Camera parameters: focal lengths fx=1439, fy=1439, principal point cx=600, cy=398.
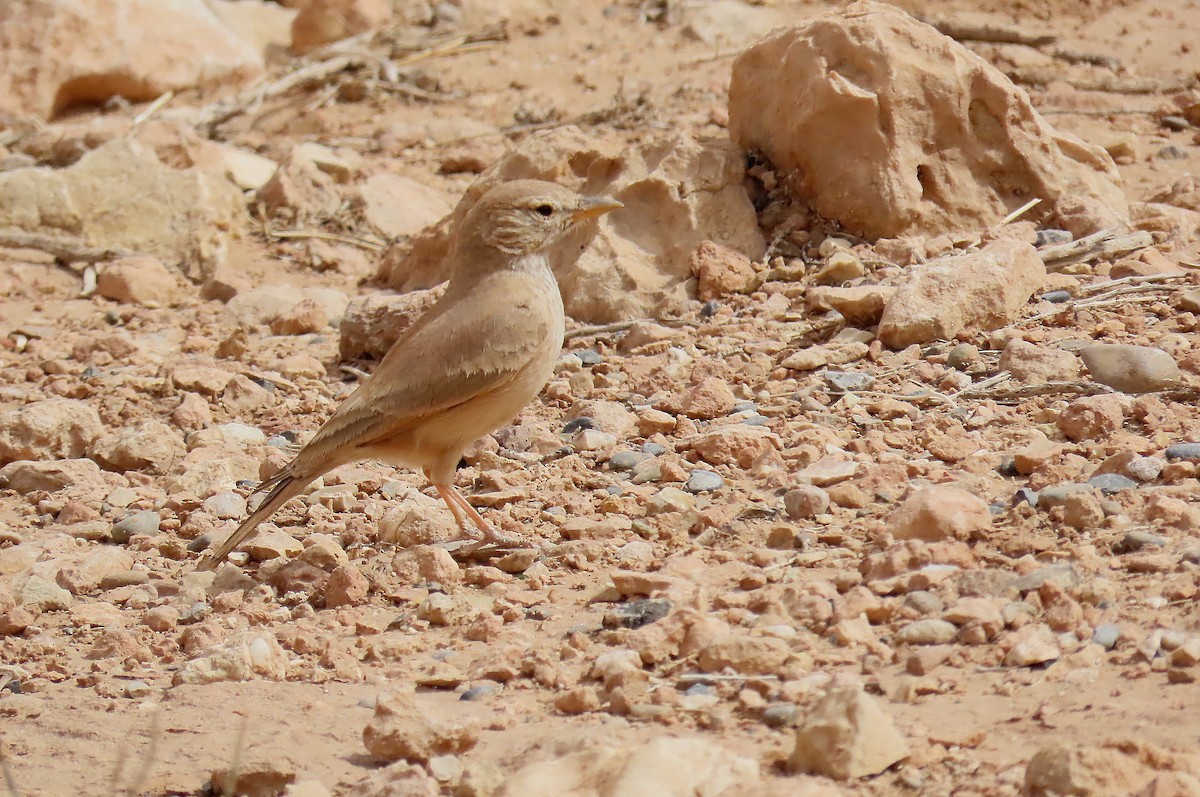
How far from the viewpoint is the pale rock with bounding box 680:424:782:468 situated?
202 inches

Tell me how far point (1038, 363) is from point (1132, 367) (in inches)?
13.4

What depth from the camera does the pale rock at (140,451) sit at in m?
5.97

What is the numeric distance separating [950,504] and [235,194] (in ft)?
19.6

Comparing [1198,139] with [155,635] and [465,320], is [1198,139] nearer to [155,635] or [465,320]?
[465,320]

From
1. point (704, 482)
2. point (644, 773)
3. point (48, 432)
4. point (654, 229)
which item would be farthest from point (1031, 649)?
point (48, 432)

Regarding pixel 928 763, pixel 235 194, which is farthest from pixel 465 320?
pixel 235 194

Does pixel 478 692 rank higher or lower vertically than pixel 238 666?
higher

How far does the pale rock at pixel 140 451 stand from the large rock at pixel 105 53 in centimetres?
560

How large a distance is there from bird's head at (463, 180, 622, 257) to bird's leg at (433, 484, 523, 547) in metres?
0.95

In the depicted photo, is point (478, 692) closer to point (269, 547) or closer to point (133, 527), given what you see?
point (269, 547)

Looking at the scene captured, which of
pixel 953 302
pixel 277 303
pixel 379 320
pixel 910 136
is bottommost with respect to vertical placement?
pixel 277 303

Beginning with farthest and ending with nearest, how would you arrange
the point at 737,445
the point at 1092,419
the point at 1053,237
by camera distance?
1. the point at 1053,237
2. the point at 737,445
3. the point at 1092,419

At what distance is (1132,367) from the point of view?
5113mm

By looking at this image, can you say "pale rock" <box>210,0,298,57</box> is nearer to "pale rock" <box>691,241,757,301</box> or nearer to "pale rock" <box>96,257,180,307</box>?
"pale rock" <box>96,257,180,307</box>
